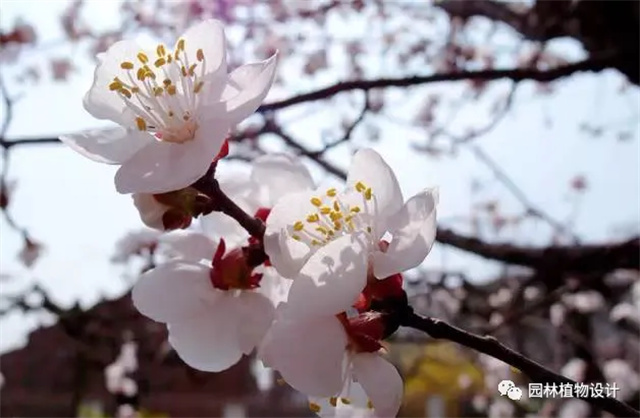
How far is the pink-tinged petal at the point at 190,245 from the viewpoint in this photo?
522 millimetres

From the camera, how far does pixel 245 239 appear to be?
0.53 m

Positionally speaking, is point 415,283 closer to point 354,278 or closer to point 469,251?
point 469,251

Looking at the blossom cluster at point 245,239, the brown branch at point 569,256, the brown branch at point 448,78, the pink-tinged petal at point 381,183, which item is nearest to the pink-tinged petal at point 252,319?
the blossom cluster at point 245,239

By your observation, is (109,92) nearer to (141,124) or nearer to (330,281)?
(141,124)

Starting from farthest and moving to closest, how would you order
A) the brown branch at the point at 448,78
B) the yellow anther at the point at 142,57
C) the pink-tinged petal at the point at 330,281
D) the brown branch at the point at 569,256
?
1. the brown branch at the point at 569,256
2. the brown branch at the point at 448,78
3. the yellow anther at the point at 142,57
4. the pink-tinged petal at the point at 330,281

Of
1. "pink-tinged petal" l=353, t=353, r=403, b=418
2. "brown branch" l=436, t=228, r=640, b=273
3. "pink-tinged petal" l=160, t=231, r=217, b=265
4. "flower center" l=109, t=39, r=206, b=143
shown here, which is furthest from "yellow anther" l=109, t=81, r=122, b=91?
"brown branch" l=436, t=228, r=640, b=273

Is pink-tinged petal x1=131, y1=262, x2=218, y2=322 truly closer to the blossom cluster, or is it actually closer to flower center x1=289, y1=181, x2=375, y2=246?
the blossom cluster

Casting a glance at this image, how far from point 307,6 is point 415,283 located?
1.36 metres

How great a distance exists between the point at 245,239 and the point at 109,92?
0.15 m

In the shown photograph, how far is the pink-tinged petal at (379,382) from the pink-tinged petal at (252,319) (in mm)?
72

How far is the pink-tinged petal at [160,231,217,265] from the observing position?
0.52 m

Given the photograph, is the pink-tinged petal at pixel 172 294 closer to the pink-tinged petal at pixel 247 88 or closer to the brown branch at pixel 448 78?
the pink-tinged petal at pixel 247 88

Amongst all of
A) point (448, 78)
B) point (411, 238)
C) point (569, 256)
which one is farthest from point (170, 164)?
point (569, 256)

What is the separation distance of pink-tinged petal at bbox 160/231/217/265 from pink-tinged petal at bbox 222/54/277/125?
0.43ft
